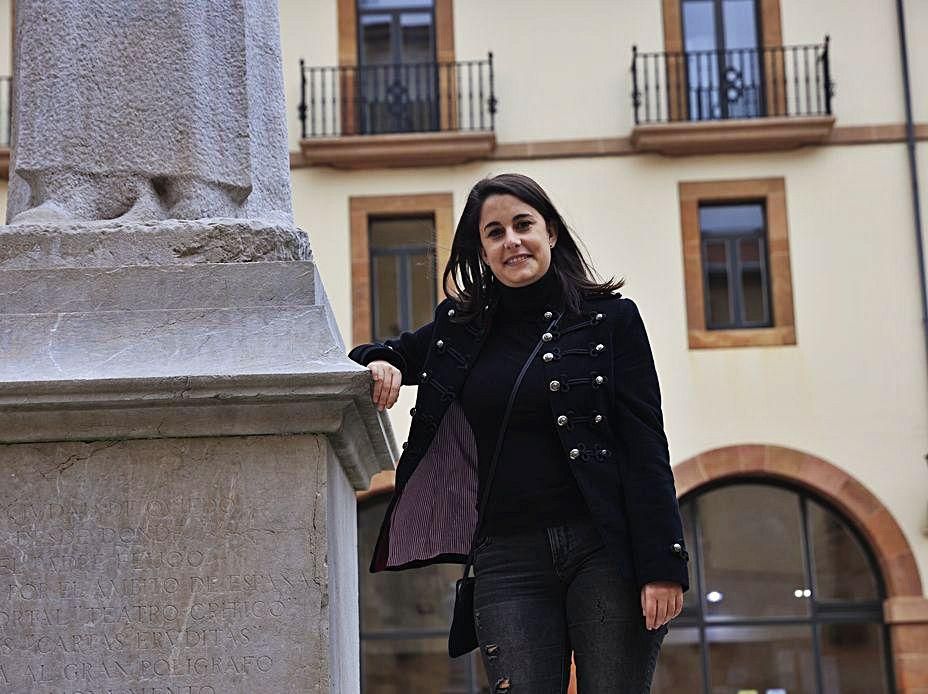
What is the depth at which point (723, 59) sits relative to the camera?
1884cm

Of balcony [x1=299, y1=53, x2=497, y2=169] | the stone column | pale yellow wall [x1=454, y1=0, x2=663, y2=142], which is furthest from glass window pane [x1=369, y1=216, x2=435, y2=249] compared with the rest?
A: the stone column

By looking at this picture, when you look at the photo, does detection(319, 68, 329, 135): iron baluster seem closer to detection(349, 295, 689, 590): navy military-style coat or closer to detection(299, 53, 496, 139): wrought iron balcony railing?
detection(299, 53, 496, 139): wrought iron balcony railing

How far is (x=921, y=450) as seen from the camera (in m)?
17.8

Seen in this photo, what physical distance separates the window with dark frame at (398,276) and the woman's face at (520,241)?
583 inches

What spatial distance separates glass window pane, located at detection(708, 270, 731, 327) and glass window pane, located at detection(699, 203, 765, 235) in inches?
20.5

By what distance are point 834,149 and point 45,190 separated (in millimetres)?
15509

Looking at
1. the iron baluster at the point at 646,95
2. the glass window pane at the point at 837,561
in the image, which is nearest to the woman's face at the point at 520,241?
the iron baluster at the point at 646,95

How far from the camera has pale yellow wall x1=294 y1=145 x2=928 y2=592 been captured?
1794cm

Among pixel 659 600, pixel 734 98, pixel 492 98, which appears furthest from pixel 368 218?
pixel 659 600

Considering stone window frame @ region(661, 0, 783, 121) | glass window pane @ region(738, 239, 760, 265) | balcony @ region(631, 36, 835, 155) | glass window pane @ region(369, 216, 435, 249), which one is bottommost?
glass window pane @ region(738, 239, 760, 265)

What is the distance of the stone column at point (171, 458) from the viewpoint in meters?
3.42

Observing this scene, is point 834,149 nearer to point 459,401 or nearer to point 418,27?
point 418,27

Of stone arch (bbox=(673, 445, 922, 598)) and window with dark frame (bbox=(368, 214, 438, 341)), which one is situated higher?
window with dark frame (bbox=(368, 214, 438, 341))

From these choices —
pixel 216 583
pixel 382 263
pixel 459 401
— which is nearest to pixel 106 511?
pixel 216 583
